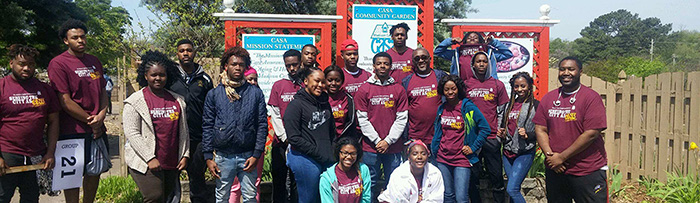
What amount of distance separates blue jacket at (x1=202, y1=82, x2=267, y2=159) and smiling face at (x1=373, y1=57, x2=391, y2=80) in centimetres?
129

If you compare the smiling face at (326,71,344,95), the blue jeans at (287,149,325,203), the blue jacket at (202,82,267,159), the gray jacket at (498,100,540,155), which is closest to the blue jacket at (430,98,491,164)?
the gray jacket at (498,100,540,155)

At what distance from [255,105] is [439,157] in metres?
1.90

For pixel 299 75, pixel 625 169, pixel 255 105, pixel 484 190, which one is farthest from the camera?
pixel 625 169

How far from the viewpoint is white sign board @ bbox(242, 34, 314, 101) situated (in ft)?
22.2

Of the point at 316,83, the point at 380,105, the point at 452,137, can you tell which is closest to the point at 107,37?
the point at 316,83

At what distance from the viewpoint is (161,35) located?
7.37 metres

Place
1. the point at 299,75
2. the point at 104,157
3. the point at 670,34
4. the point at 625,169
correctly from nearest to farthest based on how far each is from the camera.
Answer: the point at 104,157
the point at 299,75
the point at 625,169
the point at 670,34

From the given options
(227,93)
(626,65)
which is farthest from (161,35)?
(626,65)

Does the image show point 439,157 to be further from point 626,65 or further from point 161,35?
point 626,65

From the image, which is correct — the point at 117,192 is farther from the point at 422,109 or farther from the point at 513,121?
the point at 513,121

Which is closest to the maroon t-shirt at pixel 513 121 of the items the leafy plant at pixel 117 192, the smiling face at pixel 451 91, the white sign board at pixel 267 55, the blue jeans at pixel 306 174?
the smiling face at pixel 451 91

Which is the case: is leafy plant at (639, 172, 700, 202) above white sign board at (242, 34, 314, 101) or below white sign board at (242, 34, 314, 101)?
below

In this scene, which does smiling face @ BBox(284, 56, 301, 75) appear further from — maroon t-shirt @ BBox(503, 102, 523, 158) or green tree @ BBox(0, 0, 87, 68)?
green tree @ BBox(0, 0, 87, 68)

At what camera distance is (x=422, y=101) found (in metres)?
5.00
